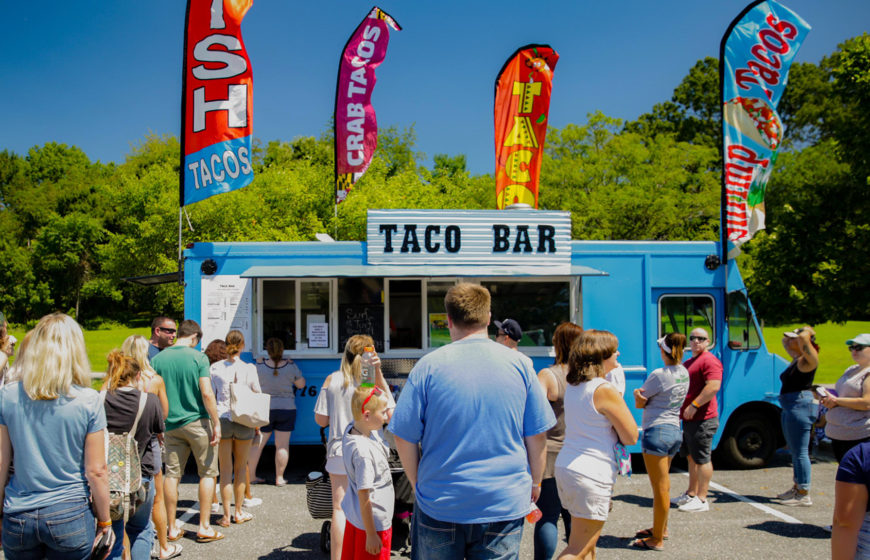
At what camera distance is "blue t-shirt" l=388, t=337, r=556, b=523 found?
277 cm

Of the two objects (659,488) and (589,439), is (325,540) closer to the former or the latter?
(589,439)

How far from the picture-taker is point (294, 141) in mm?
45250

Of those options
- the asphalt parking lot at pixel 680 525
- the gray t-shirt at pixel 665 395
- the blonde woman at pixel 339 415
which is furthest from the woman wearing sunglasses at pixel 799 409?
the blonde woman at pixel 339 415

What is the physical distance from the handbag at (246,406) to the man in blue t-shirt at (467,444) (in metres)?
3.22

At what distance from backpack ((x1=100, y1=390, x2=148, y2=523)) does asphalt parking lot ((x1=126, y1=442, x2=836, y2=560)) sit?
1.82 metres

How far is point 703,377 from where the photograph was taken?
20.9ft

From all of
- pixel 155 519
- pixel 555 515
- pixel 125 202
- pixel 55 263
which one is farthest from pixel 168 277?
pixel 55 263

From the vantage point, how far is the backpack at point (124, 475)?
11.7ft

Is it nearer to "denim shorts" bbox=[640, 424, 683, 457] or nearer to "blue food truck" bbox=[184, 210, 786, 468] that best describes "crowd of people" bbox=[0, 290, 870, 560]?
"denim shorts" bbox=[640, 424, 683, 457]

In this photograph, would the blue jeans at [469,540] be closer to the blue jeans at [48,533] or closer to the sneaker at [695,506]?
the blue jeans at [48,533]

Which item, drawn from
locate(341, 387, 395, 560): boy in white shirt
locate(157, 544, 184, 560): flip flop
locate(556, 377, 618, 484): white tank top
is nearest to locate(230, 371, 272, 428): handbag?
locate(157, 544, 184, 560): flip flop

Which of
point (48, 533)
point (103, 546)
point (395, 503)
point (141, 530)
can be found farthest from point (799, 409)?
point (48, 533)

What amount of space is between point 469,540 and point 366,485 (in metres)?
0.88

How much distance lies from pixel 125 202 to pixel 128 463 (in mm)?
24079
